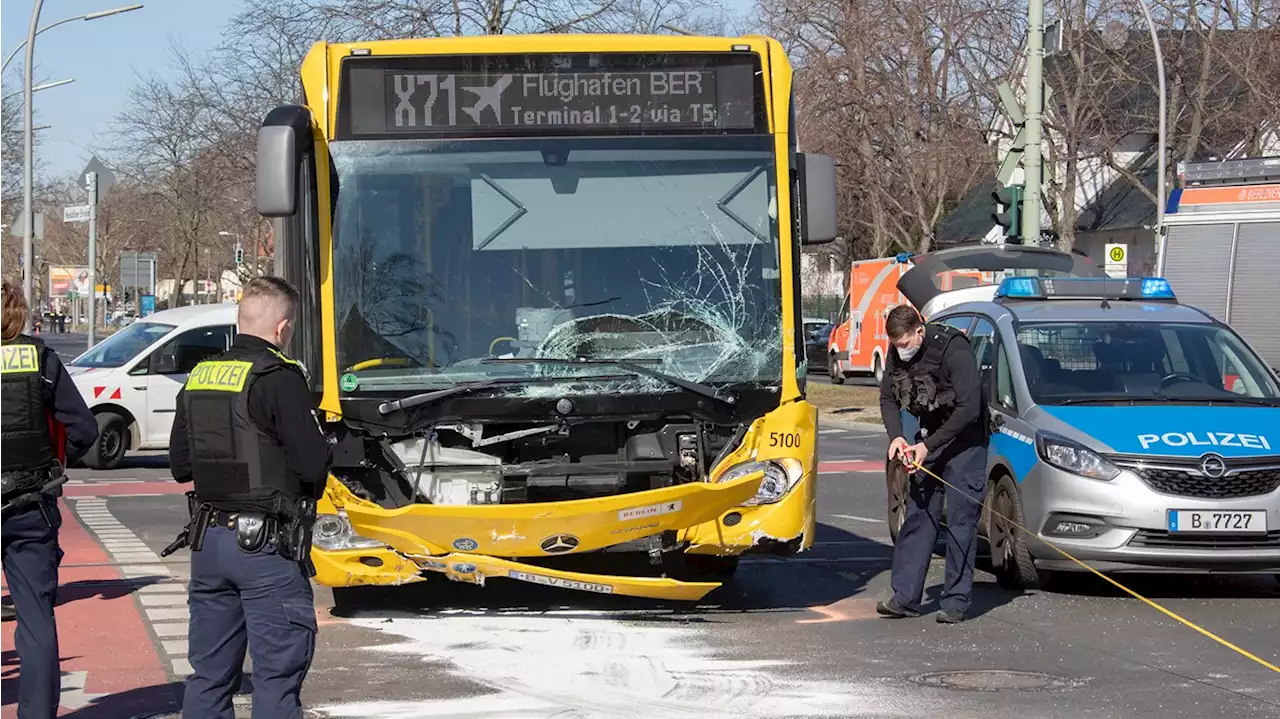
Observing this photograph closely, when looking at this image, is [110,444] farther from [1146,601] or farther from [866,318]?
[866,318]

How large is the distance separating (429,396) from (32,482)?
2.64 metres

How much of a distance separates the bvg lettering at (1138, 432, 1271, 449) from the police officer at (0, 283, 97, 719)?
19.8 feet

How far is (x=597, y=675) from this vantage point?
8.05 meters

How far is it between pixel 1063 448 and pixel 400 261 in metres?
4.01

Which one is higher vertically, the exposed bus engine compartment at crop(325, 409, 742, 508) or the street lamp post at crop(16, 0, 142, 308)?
the street lamp post at crop(16, 0, 142, 308)

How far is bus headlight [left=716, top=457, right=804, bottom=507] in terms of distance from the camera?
9242 mm

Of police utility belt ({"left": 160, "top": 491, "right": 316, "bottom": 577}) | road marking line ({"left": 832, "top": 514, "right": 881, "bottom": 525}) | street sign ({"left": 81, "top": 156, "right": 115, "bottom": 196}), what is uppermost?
street sign ({"left": 81, "top": 156, "right": 115, "bottom": 196})

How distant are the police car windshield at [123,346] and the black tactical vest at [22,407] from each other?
1434cm

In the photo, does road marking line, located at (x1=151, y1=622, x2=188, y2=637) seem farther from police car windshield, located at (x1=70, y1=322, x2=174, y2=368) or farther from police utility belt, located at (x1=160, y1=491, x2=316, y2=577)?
police car windshield, located at (x1=70, y1=322, x2=174, y2=368)

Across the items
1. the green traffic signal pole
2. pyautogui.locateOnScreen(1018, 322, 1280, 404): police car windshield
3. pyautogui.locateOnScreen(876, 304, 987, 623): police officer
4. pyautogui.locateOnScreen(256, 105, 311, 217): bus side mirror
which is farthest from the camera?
the green traffic signal pole

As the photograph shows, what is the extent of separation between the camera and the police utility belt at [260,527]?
5.65 meters

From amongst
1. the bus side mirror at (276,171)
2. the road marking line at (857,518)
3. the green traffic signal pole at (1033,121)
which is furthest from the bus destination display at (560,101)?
the green traffic signal pole at (1033,121)

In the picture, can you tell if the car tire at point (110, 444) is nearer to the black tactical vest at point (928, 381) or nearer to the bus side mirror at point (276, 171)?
the bus side mirror at point (276, 171)

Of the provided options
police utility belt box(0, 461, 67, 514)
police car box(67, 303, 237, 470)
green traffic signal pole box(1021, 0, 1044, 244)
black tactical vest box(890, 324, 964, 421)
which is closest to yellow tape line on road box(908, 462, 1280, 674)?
black tactical vest box(890, 324, 964, 421)
